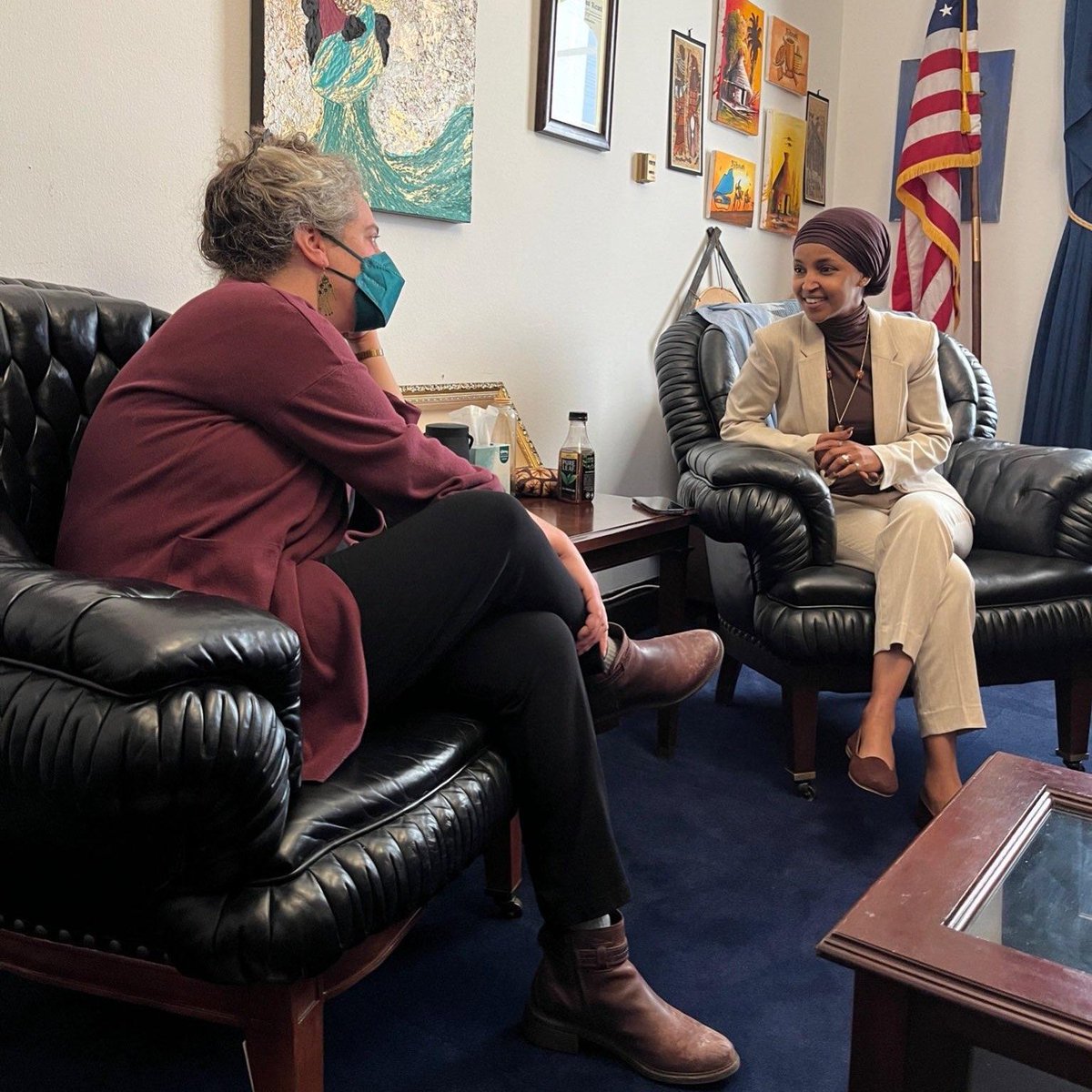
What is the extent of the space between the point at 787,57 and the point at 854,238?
1.67 meters

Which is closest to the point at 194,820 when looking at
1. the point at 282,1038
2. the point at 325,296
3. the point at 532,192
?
the point at 282,1038

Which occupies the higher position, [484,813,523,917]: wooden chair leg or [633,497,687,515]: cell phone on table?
[633,497,687,515]: cell phone on table

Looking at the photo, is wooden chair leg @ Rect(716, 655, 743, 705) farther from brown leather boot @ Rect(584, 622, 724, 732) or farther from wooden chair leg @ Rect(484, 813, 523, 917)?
wooden chair leg @ Rect(484, 813, 523, 917)

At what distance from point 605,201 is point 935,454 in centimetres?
113

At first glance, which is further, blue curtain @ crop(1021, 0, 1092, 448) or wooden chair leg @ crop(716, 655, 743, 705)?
blue curtain @ crop(1021, 0, 1092, 448)

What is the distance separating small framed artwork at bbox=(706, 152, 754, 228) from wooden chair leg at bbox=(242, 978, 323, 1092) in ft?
9.53

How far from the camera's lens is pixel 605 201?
2939mm

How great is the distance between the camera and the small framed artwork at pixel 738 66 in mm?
3336

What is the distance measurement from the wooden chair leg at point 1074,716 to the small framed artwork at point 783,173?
203 cm

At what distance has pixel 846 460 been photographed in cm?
232

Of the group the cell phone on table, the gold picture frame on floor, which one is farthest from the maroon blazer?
the cell phone on table

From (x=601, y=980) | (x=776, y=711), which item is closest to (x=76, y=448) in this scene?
(x=601, y=980)

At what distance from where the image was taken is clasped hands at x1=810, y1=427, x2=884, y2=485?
2.32 meters

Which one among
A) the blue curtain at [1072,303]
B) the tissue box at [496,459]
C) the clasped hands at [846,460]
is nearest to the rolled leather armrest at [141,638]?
the tissue box at [496,459]
